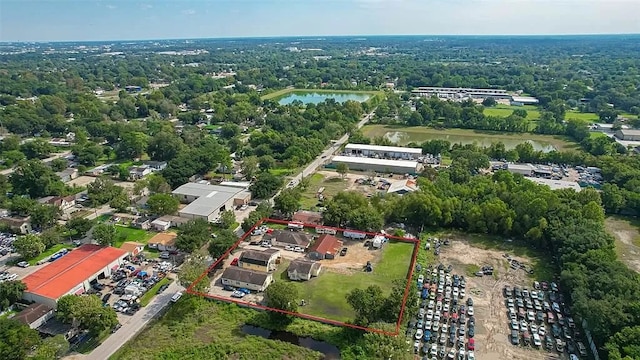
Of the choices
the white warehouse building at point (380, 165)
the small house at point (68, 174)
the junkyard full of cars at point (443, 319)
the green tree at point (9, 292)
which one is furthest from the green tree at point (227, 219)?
the small house at point (68, 174)

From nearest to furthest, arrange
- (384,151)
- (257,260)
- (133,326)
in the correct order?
(133,326) → (257,260) → (384,151)

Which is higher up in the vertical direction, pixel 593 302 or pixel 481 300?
pixel 593 302

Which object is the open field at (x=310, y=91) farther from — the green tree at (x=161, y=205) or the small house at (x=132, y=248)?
the small house at (x=132, y=248)

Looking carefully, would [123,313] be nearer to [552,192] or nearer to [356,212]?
[356,212]

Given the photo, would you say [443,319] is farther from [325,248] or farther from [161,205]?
[161,205]

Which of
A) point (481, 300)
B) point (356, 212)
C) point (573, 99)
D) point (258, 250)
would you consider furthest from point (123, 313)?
point (573, 99)

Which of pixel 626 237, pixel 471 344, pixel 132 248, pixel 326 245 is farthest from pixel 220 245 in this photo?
pixel 626 237
